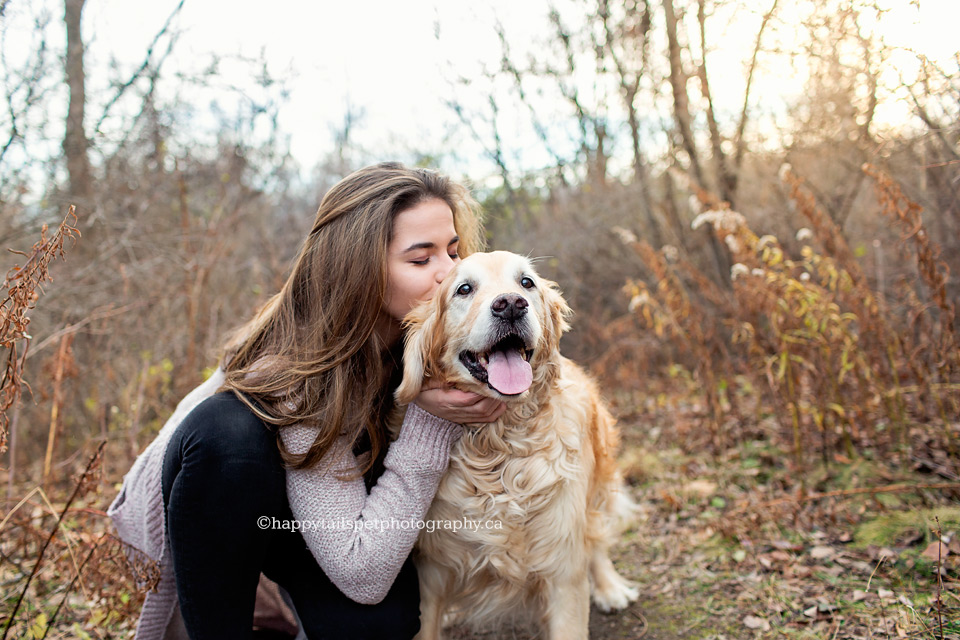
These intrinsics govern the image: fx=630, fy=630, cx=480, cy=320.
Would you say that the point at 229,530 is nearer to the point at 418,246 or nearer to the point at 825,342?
the point at 418,246

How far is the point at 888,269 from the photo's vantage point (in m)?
5.12

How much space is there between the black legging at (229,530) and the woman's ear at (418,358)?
413mm

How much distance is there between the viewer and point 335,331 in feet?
6.55

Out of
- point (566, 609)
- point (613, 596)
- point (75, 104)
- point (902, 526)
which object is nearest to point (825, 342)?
point (902, 526)

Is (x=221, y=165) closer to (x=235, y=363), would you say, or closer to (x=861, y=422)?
(x=235, y=363)

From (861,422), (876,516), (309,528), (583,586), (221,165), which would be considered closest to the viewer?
(309,528)

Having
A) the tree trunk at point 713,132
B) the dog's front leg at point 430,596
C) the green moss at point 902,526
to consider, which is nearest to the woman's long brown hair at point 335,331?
the dog's front leg at point 430,596

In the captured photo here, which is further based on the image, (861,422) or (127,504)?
(861,422)

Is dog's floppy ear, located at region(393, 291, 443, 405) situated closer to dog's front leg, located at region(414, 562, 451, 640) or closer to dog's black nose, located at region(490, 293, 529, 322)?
dog's black nose, located at region(490, 293, 529, 322)

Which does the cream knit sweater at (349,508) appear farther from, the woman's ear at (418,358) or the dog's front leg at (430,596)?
the dog's front leg at (430,596)

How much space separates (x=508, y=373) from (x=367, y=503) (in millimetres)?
564

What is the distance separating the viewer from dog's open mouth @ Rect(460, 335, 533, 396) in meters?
1.81

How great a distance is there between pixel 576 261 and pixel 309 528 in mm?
5222

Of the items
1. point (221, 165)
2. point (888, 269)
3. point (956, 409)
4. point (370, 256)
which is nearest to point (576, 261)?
point (888, 269)
